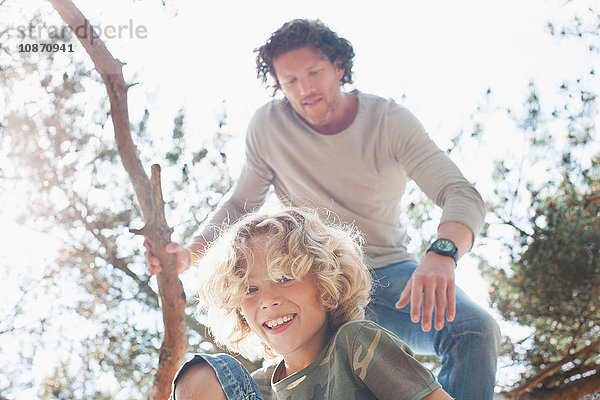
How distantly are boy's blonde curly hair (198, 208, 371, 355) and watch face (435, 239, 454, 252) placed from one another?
199 mm

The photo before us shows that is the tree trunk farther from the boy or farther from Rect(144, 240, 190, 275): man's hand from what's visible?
the boy

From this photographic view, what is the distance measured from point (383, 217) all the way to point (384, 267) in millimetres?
226

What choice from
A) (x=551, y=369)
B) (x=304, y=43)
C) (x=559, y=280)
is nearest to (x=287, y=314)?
(x=304, y=43)

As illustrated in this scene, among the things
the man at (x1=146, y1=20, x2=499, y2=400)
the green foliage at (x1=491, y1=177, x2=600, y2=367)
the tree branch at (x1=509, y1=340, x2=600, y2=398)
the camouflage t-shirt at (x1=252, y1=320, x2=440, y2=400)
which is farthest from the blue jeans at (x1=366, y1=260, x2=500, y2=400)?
the green foliage at (x1=491, y1=177, x2=600, y2=367)

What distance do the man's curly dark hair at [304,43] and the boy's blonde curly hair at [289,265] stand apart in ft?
3.25

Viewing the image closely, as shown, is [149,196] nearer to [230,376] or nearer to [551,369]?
[230,376]

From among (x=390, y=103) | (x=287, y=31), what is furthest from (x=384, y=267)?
(x=287, y=31)

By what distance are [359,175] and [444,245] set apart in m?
0.67

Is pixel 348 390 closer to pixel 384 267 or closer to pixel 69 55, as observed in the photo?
pixel 384 267

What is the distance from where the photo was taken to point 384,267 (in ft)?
6.31

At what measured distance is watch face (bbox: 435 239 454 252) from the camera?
1.43m

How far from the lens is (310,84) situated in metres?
2.15

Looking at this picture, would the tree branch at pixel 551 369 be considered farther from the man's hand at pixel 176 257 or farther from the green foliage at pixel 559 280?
the man's hand at pixel 176 257

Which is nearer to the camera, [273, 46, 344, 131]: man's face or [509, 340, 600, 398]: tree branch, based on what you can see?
[273, 46, 344, 131]: man's face
